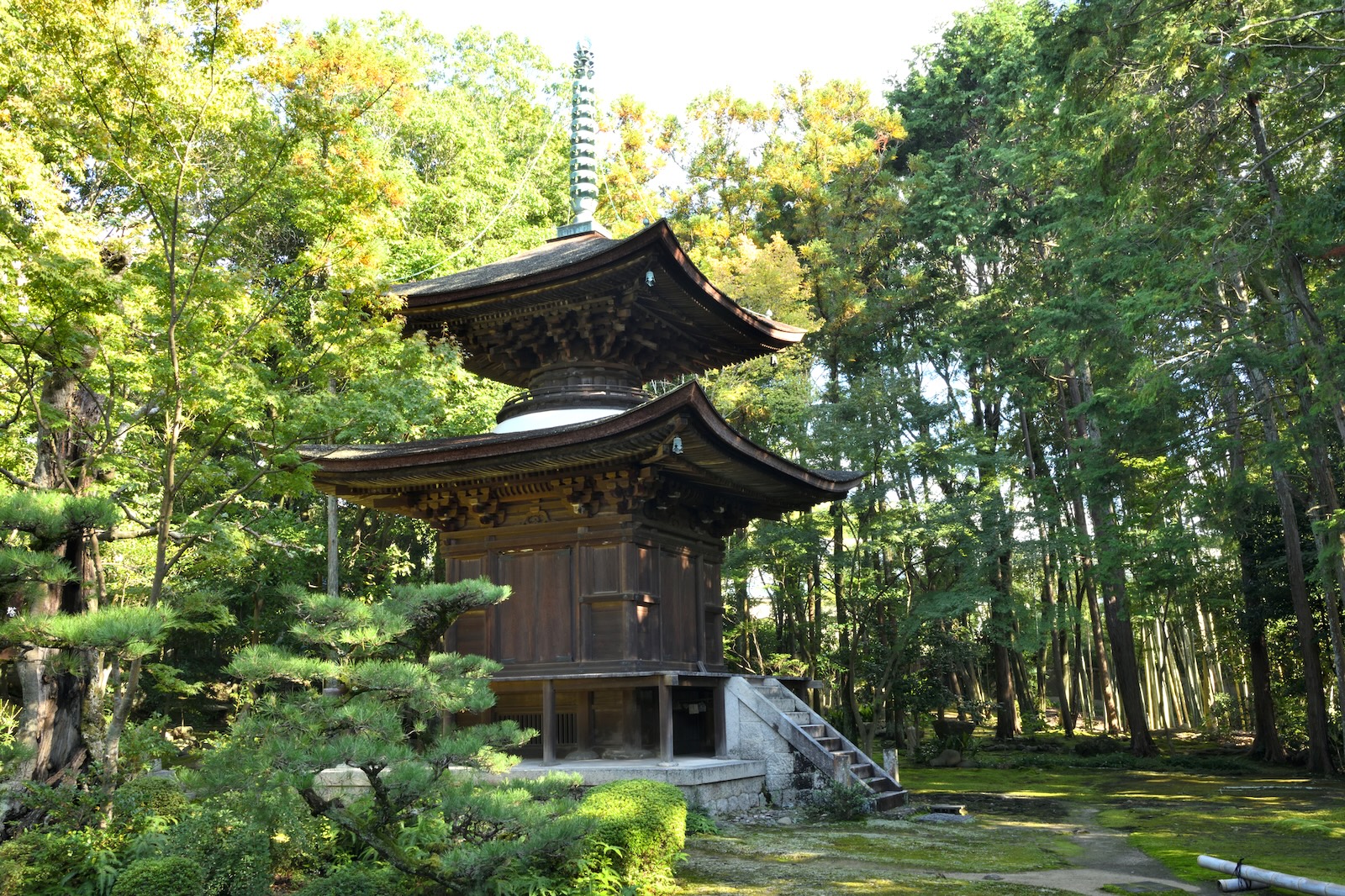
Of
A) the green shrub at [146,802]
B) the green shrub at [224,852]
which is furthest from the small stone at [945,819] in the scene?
the green shrub at [146,802]

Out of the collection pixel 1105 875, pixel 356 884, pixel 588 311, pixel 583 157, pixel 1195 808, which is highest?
pixel 583 157

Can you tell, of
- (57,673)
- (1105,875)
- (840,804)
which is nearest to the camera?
(1105,875)

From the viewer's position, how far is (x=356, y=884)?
6.44 m

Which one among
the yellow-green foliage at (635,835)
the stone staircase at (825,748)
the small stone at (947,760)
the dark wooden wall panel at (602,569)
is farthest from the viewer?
the small stone at (947,760)

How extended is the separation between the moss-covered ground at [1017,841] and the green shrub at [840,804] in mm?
290

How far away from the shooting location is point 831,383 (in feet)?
92.0

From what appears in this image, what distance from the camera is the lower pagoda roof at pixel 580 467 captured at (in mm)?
10797

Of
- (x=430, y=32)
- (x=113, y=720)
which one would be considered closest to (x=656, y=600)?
(x=113, y=720)

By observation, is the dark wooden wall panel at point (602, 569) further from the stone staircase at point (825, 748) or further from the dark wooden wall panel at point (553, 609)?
the stone staircase at point (825, 748)

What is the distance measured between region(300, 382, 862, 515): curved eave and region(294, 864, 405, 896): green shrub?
5318 mm

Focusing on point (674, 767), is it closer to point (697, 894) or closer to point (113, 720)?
point (697, 894)

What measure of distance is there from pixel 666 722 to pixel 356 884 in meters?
5.54

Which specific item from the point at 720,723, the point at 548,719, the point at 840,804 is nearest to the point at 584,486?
the point at 548,719

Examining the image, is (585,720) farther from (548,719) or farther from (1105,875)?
(1105,875)
